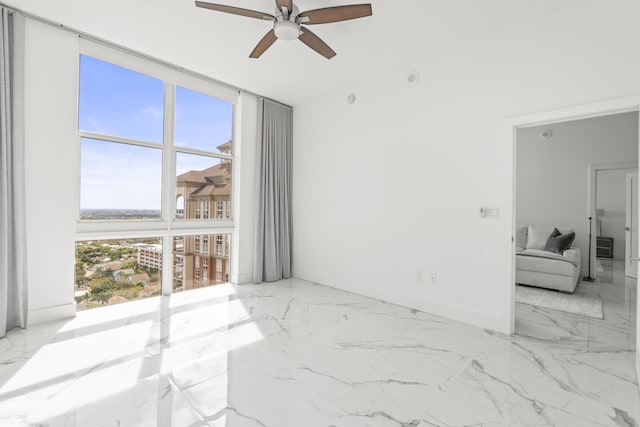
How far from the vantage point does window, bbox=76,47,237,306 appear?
318cm

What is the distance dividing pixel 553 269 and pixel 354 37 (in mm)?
3954

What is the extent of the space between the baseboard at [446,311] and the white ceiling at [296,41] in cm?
264

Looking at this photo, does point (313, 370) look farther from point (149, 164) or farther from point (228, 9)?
point (149, 164)

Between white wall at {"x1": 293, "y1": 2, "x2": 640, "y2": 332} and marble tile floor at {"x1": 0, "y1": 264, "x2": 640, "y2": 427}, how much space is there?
0.56 metres

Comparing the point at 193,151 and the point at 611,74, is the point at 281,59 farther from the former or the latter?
the point at 611,74

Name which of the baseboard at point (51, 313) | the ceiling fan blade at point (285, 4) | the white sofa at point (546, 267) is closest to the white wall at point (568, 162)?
the white sofa at point (546, 267)

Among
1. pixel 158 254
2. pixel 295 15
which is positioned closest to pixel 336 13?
pixel 295 15

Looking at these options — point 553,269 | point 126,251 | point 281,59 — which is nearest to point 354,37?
point 281,59

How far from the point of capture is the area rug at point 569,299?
3420 millimetres

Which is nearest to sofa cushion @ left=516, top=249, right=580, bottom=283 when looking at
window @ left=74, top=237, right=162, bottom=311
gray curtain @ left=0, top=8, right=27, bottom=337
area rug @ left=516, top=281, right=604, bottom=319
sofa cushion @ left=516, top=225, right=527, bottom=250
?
area rug @ left=516, top=281, right=604, bottom=319

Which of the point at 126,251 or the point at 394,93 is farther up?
the point at 394,93

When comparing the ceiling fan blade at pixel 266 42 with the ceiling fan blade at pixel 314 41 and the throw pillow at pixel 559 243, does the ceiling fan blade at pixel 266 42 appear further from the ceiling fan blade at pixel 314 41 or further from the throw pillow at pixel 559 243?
the throw pillow at pixel 559 243

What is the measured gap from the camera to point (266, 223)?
448 cm

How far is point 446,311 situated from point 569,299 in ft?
6.33
